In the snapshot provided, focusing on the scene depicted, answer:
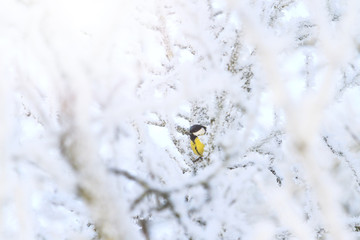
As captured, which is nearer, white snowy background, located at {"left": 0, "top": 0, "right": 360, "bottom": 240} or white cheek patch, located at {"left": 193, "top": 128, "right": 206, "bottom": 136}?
white snowy background, located at {"left": 0, "top": 0, "right": 360, "bottom": 240}

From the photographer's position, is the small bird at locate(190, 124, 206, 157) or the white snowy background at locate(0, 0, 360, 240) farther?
the small bird at locate(190, 124, 206, 157)

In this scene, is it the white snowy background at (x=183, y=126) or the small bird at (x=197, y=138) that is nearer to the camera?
the white snowy background at (x=183, y=126)

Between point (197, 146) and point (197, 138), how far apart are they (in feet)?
0.35

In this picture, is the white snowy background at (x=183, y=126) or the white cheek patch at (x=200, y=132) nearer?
the white snowy background at (x=183, y=126)

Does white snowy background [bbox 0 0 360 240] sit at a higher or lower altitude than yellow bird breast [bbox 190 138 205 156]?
higher

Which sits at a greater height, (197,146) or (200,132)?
(200,132)

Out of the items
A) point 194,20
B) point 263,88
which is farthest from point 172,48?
point 263,88

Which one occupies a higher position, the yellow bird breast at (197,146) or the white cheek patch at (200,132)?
the white cheek patch at (200,132)

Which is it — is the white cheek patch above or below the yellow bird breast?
above

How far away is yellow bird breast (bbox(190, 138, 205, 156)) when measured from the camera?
143 inches

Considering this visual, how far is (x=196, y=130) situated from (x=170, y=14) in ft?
3.95

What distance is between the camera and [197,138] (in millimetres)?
3662

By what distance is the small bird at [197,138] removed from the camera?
12.0 feet

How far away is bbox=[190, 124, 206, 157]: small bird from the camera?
144 inches
